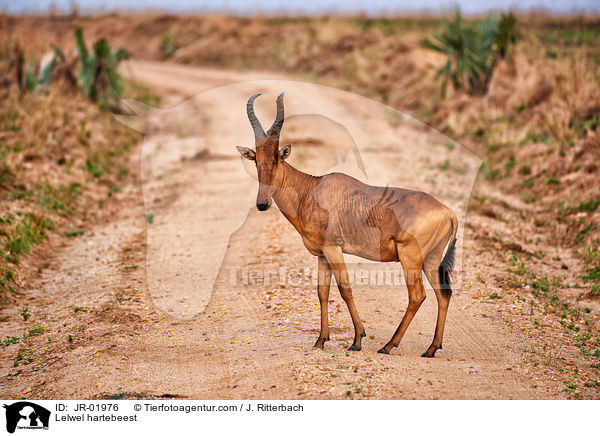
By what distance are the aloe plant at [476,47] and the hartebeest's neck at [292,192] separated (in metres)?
14.4

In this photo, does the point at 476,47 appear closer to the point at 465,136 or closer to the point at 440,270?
the point at 465,136

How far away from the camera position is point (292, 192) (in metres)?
7.08

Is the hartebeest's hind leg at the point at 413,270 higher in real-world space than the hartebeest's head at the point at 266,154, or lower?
lower

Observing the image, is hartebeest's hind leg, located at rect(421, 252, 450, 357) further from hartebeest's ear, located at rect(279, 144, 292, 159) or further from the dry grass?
the dry grass

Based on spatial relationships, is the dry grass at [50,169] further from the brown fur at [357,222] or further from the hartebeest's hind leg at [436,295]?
the hartebeest's hind leg at [436,295]

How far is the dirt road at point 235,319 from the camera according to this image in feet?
22.0

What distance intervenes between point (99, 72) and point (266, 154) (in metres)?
16.0

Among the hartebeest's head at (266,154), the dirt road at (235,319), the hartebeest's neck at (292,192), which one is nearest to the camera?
the hartebeest's head at (266,154)

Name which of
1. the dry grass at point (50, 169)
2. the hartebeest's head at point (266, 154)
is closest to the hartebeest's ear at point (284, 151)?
the hartebeest's head at point (266, 154)
